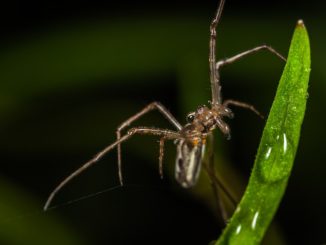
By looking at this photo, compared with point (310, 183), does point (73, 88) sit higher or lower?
higher

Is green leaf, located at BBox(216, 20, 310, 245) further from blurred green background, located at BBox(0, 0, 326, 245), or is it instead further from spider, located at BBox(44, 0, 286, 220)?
blurred green background, located at BBox(0, 0, 326, 245)

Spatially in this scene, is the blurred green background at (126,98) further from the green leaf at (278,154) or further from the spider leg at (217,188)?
the green leaf at (278,154)

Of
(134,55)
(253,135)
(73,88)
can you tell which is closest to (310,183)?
(253,135)

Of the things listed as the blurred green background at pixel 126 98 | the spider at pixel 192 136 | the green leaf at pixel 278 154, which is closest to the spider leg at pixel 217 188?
the spider at pixel 192 136

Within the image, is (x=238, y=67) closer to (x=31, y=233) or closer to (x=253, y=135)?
(x=253, y=135)

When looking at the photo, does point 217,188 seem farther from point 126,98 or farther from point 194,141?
point 126,98

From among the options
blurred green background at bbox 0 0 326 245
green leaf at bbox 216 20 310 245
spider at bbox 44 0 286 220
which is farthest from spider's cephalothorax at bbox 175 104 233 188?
green leaf at bbox 216 20 310 245
